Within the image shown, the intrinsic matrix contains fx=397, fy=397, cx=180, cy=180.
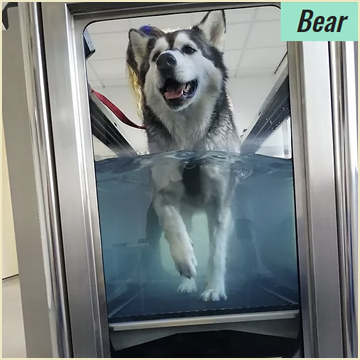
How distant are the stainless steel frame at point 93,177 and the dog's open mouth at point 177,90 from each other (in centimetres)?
14

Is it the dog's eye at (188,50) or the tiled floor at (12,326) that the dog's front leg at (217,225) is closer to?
the dog's eye at (188,50)

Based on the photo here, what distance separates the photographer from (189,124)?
822mm

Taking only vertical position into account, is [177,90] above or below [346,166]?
above

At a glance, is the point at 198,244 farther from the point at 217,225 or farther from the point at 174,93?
the point at 174,93

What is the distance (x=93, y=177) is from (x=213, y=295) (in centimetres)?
36

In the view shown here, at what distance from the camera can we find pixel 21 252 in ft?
2.59

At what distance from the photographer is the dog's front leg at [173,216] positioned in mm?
832

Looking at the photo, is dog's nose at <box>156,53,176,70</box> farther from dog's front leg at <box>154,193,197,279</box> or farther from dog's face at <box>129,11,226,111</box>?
dog's front leg at <box>154,193,197,279</box>

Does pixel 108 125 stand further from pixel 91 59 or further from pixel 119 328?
pixel 119 328

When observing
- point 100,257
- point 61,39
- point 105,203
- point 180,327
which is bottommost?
point 180,327

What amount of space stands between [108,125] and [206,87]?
22cm

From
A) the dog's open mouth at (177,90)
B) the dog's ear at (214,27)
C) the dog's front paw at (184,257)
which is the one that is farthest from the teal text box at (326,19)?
the dog's front paw at (184,257)

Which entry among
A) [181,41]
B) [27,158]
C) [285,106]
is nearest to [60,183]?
[27,158]

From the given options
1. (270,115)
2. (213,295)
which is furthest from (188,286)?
(270,115)
